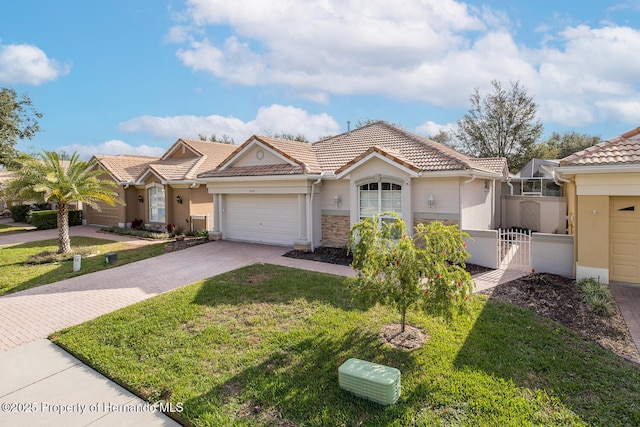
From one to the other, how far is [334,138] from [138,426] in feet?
57.6

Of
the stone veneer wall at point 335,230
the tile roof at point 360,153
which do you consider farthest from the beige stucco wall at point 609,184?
the stone veneer wall at point 335,230

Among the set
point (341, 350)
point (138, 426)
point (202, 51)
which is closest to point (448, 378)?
point (341, 350)

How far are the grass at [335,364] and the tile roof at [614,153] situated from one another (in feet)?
16.3

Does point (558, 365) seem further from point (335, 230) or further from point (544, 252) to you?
point (335, 230)

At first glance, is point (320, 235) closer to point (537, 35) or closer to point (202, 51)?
point (202, 51)

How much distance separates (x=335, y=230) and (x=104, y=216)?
64.6 feet

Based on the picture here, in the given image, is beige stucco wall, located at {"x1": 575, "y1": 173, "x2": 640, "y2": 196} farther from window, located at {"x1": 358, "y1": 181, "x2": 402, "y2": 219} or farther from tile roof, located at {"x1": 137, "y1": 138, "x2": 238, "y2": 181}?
tile roof, located at {"x1": 137, "y1": 138, "x2": 238, "y2": 181}

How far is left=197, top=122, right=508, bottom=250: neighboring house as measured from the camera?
14.0m

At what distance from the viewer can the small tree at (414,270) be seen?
20.9 ft

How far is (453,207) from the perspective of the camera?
1368cm

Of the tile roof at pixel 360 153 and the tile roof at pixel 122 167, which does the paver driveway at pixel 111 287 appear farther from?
the tile roof at pixel 122 167

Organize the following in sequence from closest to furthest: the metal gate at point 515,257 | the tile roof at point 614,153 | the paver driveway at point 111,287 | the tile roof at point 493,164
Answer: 1. the paver driveway at point 111,287
2. the tile roof at point 614,153
3. the metal gate at point 515,257
4. the tile roof at point 493,164

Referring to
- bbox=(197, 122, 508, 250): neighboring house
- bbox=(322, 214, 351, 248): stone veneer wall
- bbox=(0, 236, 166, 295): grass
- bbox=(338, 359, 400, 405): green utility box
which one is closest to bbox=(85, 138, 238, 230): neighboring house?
bbox=(197, 122, 508, 250): neighboring house

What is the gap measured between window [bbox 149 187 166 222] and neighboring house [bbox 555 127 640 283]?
Result: 2183 centimetres
